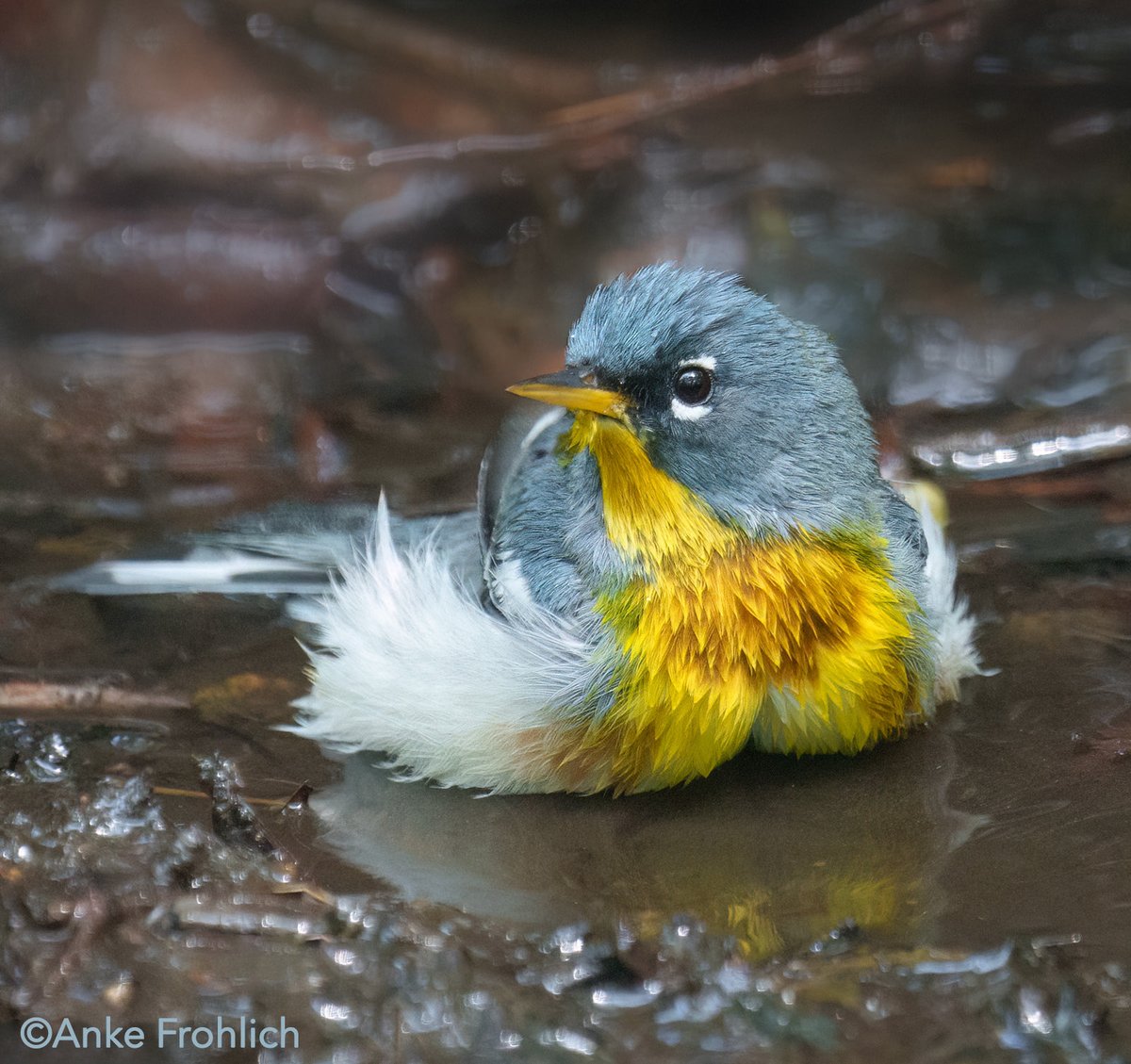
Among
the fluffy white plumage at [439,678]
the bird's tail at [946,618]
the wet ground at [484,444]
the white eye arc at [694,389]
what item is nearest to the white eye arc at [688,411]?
the white eye arc at [694,389]

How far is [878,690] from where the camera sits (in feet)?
11.3

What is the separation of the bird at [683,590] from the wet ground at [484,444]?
19 centimetres

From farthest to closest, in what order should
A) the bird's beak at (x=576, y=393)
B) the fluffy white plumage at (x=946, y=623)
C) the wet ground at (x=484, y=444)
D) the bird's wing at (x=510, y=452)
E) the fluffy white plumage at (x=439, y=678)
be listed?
the bird's wing at (x=510, y=452) → the fluffy white plumage at (x=946, y=623) → the fluffy white plumage at (x=439, y=678) → the bird's beak at (x=576, y=393) → the wet ground at (x=484, y=444)

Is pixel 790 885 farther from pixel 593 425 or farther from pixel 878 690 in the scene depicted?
pixel 593 425

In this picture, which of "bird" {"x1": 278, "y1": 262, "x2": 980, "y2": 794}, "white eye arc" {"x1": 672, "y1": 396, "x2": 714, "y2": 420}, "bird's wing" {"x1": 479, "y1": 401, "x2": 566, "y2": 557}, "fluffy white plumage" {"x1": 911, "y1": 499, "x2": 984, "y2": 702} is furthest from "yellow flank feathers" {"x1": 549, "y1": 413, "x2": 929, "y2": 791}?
"bird's wing" {"x1": 479, "y1": 401, "x2": 566, "y2": 557}

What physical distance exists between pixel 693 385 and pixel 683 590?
1.65 feet

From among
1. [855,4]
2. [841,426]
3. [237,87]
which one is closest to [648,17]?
[855,4]

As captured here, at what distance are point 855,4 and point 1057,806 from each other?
5.05 metres

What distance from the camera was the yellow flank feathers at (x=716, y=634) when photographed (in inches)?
130

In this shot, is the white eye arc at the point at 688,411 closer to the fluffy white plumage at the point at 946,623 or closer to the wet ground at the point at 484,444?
the fluffy white plumage at the point at 946,623

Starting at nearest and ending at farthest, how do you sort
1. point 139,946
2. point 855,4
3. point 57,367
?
1. point 139,946
2. point 57,367
3. point 855,4

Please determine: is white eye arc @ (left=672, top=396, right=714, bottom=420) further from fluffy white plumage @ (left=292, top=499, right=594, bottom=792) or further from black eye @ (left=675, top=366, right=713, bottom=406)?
fluffy white plumage @ (left=292, top=499, right=594, bottom=792)

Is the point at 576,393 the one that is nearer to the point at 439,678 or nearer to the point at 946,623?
the point at 439,678

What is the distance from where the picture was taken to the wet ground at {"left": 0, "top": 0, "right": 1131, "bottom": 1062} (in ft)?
9.08
